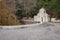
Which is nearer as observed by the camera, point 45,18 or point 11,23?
point 11,23

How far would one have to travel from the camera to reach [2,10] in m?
28.5

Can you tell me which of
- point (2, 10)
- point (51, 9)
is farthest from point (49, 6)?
point (2, 10)

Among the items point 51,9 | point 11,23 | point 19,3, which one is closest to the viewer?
point 11,23

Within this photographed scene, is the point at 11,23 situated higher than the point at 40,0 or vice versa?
the point at 40,0

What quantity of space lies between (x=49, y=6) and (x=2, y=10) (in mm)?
27294

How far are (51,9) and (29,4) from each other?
20.0 ft

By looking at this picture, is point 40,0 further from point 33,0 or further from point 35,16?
point 35,16

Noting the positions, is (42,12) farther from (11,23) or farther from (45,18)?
(11,23)

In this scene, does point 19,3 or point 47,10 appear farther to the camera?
point 47,10

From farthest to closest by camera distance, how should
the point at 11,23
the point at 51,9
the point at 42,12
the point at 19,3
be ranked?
the point at 51,9, the point at 42,12, the point at 19,3, the point at 11,23

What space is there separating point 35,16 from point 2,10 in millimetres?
24573

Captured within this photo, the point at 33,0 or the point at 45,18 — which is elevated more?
the point at 33,0

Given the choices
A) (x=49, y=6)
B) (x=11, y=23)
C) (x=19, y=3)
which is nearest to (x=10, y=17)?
(x=11, y=23)

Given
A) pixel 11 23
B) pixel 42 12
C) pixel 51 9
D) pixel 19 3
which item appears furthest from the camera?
pixel 51 9
